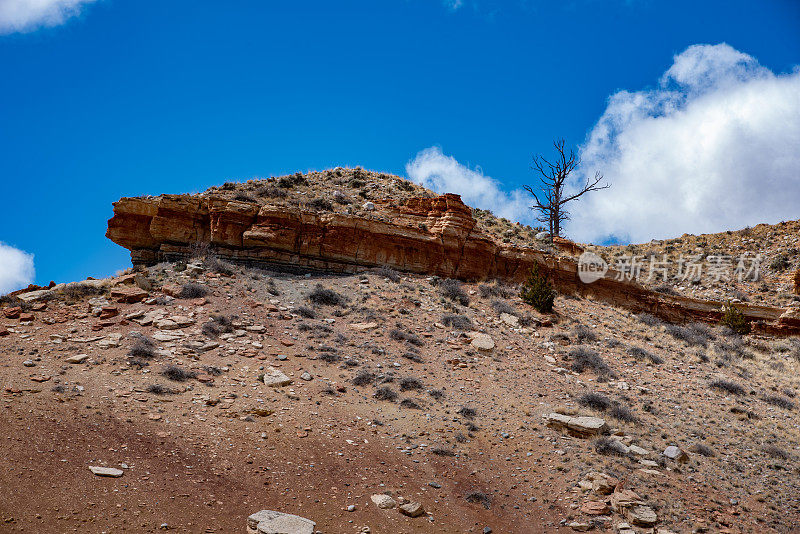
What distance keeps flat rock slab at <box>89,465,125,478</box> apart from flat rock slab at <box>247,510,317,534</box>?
8.02ft

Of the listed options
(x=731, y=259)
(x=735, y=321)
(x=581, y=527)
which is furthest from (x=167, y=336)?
(x=731, y=259)

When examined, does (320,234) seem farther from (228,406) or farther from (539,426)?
(539,426)

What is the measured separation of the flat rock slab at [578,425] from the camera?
12016mm

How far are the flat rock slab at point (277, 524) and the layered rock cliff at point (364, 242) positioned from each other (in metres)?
13.8

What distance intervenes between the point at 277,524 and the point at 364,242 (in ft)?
50.8

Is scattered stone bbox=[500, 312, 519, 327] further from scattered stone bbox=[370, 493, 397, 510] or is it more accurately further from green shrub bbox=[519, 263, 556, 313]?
scattered stone bbox=[370, 493, 397, 510]

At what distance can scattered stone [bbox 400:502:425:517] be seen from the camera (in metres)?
8.92

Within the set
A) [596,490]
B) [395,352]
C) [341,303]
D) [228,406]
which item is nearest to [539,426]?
[596,490]

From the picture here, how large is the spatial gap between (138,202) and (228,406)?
12.4 meters

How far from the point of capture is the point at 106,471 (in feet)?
27.7

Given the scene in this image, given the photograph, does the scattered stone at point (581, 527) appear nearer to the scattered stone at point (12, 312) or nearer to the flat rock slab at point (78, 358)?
the flat rock slab at point (78, 358)

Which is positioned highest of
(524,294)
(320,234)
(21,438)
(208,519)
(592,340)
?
(320,234)

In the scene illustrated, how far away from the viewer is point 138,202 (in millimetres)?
20031

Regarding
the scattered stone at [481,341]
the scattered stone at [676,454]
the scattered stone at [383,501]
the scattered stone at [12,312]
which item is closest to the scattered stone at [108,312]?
the scattered stone at [12,312]
